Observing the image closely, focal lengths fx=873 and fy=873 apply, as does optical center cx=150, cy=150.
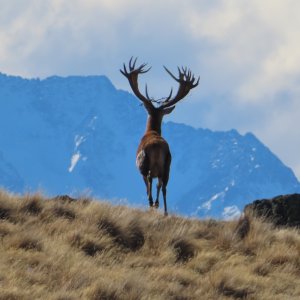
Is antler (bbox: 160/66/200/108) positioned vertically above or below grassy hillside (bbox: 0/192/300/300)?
above

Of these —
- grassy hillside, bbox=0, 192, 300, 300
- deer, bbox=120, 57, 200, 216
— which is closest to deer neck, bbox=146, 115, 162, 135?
deer, bbox=120, 57, 200, 216

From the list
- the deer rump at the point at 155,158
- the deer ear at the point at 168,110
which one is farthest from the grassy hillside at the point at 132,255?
the deer ear at the point at 168,110

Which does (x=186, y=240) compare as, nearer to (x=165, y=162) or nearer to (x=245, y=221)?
(x=245, y=221)

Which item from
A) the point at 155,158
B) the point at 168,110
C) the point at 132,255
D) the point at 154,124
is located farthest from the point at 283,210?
the point at 132,255

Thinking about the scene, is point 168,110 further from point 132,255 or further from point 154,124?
point 132,255

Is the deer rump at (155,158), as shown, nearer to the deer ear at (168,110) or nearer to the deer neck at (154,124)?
the deer neck at (154,124)

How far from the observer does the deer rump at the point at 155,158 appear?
636 inches

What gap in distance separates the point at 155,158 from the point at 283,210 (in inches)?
99.6

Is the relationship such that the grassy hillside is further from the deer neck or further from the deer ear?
the deer ear

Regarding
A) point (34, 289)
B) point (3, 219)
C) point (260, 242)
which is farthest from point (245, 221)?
point (34, 289)

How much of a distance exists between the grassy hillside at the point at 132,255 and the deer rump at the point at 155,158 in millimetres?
2155

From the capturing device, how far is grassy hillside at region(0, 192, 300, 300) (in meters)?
9.98

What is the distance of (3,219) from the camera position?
12.0m

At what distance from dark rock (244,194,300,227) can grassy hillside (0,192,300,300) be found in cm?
146
